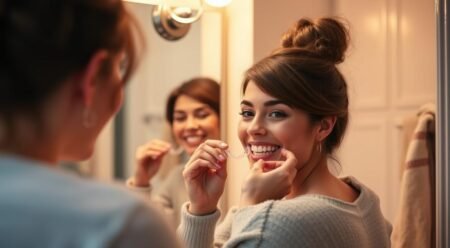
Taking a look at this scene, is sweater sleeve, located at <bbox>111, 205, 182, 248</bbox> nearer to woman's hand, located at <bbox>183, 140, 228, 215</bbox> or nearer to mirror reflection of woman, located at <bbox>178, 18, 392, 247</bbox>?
mirror reflection of woman, located at <bbox>178, 18, 392, 247</bbox>

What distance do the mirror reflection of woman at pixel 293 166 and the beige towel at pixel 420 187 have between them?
124 millimetres

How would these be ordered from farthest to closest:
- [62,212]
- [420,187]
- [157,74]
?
[157,74], [420,187], [62,212]

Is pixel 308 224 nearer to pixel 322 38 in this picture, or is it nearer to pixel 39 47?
pixel 322 38

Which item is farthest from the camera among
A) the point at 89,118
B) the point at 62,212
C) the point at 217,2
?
the point at 217,2

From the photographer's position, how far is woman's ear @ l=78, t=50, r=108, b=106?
0.50m

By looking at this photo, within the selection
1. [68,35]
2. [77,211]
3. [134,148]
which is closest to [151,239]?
[77,211]

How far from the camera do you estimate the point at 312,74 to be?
39.6 inches

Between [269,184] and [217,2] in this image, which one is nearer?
[269,184]

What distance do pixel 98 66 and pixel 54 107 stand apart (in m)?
0.06

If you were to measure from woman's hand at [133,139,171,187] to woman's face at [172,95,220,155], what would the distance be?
0.15 ft

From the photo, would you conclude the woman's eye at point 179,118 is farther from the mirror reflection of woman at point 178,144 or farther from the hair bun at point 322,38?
the hair bun at point 322,38

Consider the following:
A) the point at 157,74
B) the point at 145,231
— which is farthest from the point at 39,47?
the point at 157,74

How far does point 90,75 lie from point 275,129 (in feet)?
1.90

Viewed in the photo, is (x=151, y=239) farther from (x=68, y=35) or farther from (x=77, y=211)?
(x=68, y=35)
